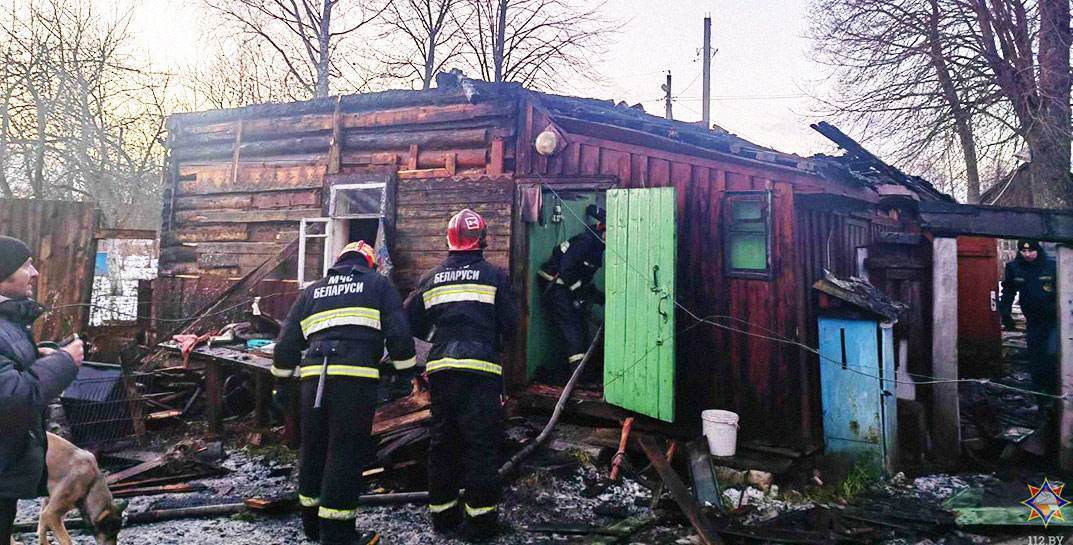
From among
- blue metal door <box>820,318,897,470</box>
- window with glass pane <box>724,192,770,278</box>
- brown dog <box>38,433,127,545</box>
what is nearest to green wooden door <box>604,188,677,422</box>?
window with glass pane <box>724,192,770,278</box>

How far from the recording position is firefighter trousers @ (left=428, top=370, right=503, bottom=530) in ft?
12.9

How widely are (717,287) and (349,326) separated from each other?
400 cm

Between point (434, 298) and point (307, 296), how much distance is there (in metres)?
0.87

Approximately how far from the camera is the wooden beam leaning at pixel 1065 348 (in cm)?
529

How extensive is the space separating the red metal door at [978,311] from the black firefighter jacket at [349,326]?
1019 cm

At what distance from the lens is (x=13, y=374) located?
242 centimetres

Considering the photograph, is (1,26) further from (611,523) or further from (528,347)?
(611,523)

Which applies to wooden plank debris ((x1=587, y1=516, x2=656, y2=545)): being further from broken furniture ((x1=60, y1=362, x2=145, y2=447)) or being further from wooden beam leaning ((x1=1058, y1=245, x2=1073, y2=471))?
broken furniture ((x1=60, y1=362, x2=145, y2=447))

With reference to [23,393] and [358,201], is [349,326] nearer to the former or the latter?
[23,393]

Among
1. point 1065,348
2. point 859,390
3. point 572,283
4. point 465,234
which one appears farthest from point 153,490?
point 1065,348

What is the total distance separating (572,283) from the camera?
6805 mm

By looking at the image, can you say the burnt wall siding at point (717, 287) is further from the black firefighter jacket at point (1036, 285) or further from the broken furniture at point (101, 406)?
the broken furniture at point (101, 406)

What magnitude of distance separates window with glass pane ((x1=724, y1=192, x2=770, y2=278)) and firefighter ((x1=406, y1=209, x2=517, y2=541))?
2979 mm

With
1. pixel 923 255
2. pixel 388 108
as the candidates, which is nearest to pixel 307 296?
pixel 388 108
